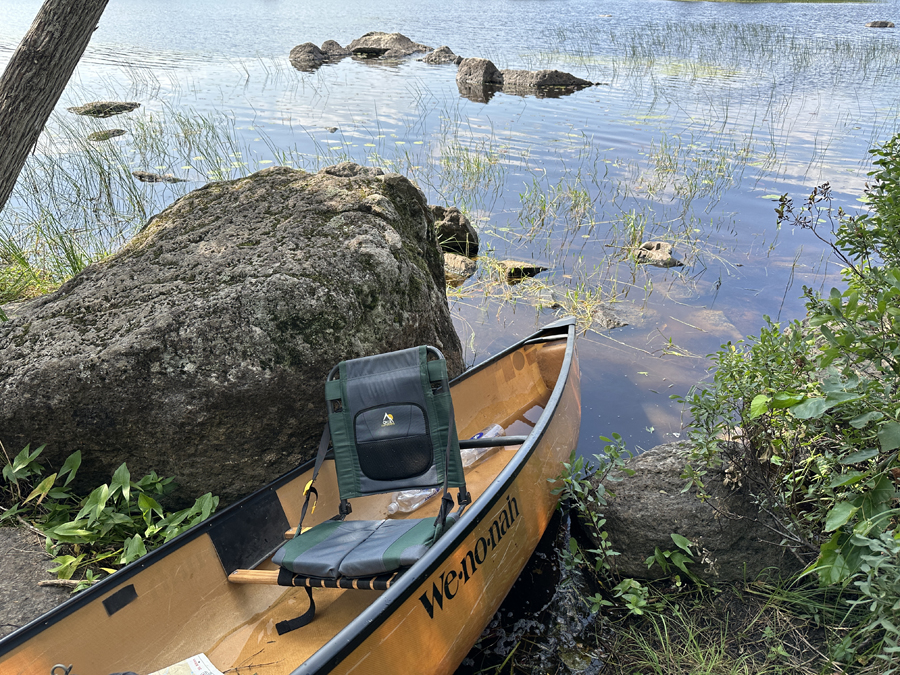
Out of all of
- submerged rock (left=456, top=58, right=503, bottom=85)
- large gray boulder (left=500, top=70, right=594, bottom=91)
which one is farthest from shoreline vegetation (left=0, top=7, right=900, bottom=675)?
submerged rock (left=456, top=58, right=503, bottom=85)

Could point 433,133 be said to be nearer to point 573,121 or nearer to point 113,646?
point 573,121

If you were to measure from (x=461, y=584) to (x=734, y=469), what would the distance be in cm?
147

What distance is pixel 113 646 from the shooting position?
7.57 ft

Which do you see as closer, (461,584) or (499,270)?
(461,584)

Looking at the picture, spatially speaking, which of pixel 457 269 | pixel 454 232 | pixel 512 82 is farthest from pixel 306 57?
pixel 457 269

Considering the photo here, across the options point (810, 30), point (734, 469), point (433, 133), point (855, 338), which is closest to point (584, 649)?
point (734, 469)

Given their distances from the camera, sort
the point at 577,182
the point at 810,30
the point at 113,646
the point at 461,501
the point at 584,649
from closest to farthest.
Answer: the point at 113,646, the point at 584,649, the point at 461,501, the point at 577,182, the point at 810,30

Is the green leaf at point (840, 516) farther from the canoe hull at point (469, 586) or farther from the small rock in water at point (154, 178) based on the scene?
the small rock in water at point (154, 178)

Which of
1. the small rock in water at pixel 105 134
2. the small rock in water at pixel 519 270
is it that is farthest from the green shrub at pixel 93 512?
the small rock in water at pixel 105 134

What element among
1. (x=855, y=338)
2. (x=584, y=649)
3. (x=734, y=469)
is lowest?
(x=584, y=649)

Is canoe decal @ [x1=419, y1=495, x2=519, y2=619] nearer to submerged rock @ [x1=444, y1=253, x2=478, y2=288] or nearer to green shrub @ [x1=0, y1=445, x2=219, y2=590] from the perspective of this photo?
green shrub @ [x1=0, y1=445, x2=219, y2=590]

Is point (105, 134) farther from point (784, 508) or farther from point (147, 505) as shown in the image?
point (784, 508)

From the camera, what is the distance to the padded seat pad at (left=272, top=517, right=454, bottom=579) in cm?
246

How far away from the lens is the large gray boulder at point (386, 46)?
75.4ft
